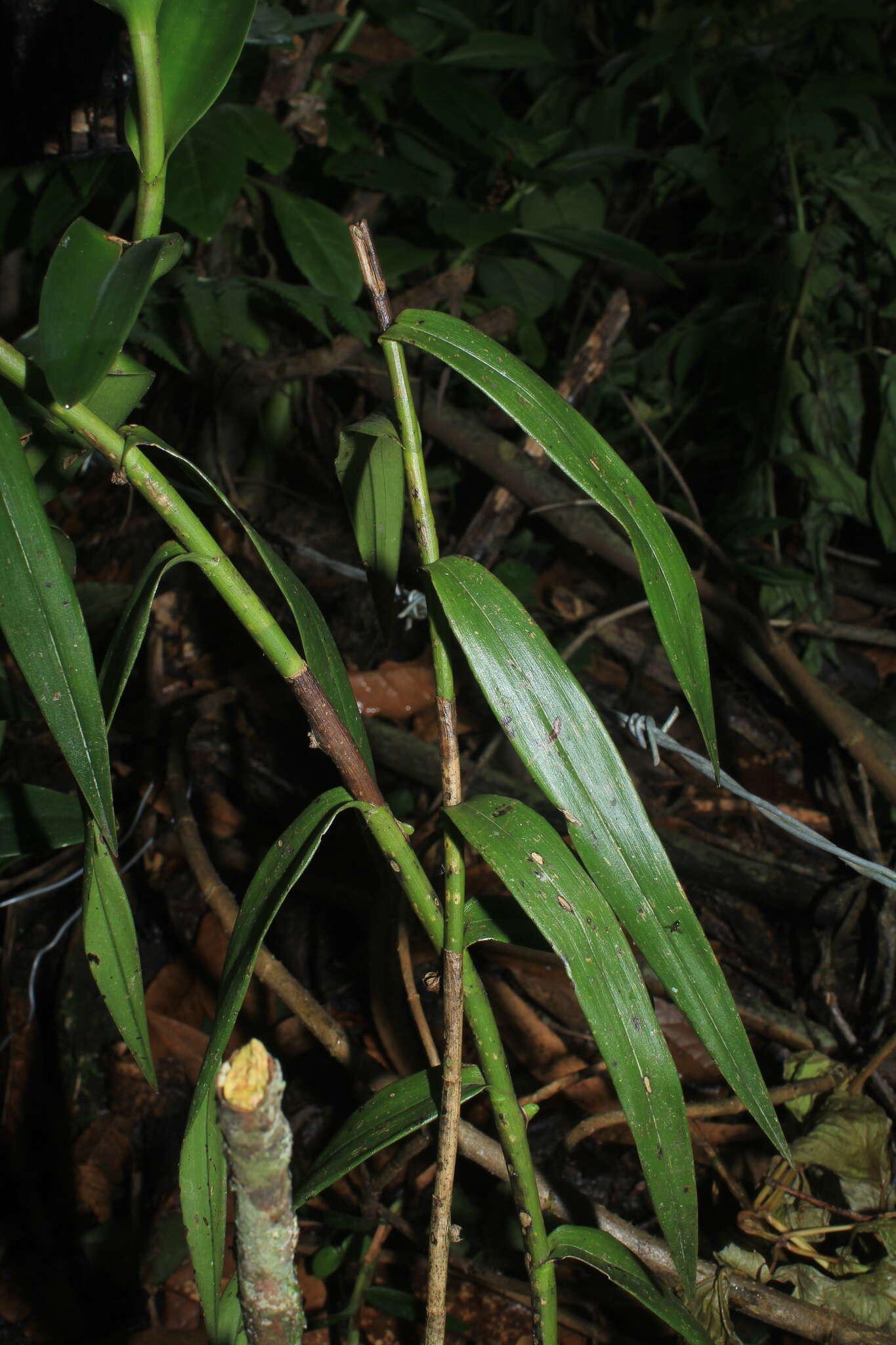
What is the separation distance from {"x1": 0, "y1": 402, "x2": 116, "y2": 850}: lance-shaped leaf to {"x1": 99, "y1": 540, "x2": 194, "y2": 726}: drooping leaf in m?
0.03

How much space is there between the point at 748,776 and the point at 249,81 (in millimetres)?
1448

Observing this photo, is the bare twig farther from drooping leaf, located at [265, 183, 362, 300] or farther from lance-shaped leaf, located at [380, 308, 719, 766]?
drooping leaf, located at [265, 183, 362, 300]

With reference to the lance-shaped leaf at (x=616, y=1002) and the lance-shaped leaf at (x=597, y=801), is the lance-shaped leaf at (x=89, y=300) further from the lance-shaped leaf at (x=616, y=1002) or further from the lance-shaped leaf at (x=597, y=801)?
the lance-shaped leaf at (x=616, y=1002)

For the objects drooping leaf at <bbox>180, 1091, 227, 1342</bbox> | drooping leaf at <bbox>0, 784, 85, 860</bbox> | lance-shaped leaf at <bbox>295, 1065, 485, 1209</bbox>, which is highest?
drooping leaf at <bbox>0, 784, 85, 860</bbox>

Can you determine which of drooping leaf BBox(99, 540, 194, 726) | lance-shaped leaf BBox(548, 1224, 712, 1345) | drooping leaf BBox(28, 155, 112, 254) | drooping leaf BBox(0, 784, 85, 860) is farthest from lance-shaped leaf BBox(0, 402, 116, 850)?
drooping leaf BBox(28, 155, 112, 254)

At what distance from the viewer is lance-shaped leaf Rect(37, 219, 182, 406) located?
1.19 ft

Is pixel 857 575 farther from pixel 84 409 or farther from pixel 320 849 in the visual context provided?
pixel 84 409

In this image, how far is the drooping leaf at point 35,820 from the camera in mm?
657

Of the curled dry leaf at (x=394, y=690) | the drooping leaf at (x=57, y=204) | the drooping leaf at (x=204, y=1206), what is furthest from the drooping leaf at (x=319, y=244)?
the drooping leaf at (x=204, y=1206)

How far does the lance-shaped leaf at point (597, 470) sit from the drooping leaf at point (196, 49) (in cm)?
14

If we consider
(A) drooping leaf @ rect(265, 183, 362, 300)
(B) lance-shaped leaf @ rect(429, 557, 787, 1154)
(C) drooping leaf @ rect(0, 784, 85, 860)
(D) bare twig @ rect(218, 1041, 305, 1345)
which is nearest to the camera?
(D) bare twig @ rect(218, 1041, 305, 1345)

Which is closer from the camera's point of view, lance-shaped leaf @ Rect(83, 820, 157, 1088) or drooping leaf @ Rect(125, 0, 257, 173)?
drooping leaf @ Rect(125, 0, 257, 173)

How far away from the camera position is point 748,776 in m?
1.46

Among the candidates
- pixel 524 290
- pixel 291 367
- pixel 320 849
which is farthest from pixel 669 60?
pixel 320 849
